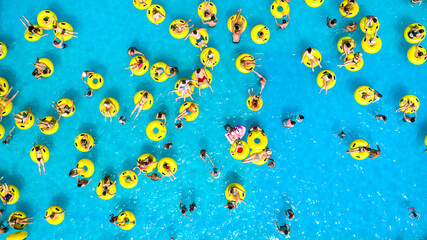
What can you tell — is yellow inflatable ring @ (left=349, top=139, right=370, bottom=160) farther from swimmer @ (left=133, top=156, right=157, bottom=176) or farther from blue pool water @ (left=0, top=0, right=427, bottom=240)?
swimmer @ (left=133, top=156, right=157, bottom=176)

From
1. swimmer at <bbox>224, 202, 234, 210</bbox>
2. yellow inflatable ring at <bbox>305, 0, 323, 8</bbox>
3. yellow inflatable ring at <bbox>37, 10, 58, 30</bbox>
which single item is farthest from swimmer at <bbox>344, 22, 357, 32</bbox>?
yellow inflatable ring at <bbox>37, 10, 58, 30</bbox>

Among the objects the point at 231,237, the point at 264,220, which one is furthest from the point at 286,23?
the point at 231,237

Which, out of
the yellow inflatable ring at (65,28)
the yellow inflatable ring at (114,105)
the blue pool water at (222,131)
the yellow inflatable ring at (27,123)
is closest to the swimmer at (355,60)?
the blue pool water at (222,131)

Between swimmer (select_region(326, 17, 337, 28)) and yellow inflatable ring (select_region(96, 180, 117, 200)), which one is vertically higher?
swimmer (select_region(326, 17, 337, 28))

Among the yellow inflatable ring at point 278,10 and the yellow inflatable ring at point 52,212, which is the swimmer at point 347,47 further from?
the yellow inflatable ring at point 52,212

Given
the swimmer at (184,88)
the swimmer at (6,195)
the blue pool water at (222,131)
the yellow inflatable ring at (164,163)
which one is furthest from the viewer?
the blue pool water at (222,131)
